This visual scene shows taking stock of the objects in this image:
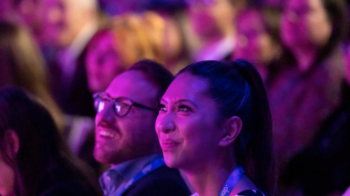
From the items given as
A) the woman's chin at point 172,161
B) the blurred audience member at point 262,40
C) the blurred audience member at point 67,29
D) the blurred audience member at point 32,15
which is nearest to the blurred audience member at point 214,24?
the blurred audience member at point 262,40

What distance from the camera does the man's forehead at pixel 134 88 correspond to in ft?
7.48

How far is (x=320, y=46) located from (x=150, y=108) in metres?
1.42

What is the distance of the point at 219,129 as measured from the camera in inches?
66.0

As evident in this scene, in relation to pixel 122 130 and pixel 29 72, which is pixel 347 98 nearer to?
pixel 122 130

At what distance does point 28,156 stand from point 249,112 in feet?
3.56

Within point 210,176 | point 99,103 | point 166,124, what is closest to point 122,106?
point 99,103

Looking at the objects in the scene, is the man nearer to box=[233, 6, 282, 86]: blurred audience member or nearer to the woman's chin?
the woman's chin

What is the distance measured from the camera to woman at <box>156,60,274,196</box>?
65.1 inches

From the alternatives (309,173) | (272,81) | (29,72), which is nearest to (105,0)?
(29,72)

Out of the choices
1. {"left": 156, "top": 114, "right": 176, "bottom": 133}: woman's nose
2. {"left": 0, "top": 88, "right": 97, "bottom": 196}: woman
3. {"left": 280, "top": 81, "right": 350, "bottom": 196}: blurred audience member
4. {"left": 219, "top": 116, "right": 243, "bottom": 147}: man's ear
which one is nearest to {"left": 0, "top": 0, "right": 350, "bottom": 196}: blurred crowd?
{"left": 280, "top": 81, "right": 350, "bottom": 196}: blurred audience member

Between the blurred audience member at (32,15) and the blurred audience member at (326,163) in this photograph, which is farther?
the blurred audience member at (32,15)

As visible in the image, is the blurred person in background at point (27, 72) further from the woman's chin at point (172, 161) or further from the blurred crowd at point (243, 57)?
the woman's chin at point (172, 161)

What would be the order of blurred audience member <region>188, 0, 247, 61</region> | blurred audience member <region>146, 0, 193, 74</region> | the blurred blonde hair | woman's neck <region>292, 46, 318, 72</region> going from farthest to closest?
blurred audience member <region>188, 0, 247, 61</region> < blurred audience member <region>146, 0, 193, 74</region> < the blurred blonde hair < woman's neck <region>292, 46, 318, 72</region>

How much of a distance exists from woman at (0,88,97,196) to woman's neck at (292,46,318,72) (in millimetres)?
1629
